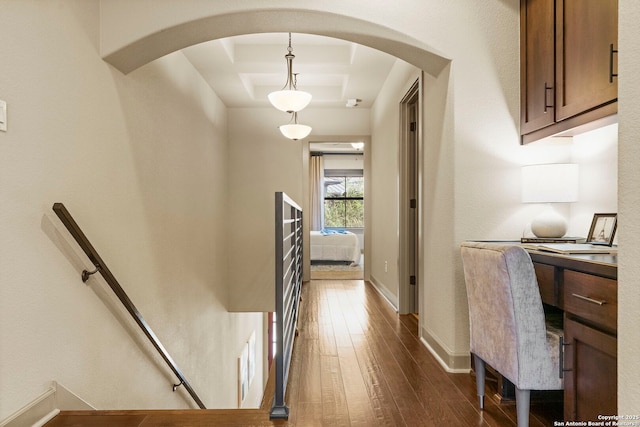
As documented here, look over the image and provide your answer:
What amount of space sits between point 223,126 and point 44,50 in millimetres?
4104

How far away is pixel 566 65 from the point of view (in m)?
2.09

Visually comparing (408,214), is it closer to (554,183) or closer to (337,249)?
(554,183)

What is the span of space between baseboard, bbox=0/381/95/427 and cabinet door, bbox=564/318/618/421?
2.26 metres

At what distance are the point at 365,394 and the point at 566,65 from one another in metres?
2.06

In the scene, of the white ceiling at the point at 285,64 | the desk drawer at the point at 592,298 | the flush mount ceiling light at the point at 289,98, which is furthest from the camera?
the white ceiling at the point at 285,64

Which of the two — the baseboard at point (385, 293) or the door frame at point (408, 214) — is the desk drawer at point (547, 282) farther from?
the baseboard at point (385, 293)

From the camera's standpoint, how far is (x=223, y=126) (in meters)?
6.02

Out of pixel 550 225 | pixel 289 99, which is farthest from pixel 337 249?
pixel 550 225

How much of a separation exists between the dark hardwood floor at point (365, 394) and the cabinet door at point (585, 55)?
1542 millimetres

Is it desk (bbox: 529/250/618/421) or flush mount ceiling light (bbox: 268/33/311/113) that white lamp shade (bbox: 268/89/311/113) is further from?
desk (bbox: 529/250/618/421)

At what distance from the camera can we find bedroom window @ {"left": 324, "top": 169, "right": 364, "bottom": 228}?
38.5 ft

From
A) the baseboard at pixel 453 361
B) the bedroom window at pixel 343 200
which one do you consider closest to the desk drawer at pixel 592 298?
the baseboard at pixel 453 361

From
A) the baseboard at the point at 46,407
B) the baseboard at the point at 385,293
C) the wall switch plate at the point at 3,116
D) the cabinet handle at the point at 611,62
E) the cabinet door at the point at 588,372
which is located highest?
the cabinet handle at the point at 611,62

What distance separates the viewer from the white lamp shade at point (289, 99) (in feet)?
12.6
